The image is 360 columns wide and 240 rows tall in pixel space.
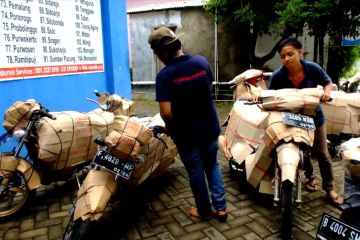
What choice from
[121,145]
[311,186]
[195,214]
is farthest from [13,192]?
[311,186]

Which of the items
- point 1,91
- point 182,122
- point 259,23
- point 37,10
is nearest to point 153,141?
point 182,122

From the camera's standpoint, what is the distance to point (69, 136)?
3.74 m

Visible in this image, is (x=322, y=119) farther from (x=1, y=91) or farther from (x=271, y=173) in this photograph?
(x=1, y=91)

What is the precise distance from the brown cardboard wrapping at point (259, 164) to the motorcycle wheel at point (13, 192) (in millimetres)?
2378

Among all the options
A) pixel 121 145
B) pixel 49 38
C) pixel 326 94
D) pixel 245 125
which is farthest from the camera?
pixel 49 38

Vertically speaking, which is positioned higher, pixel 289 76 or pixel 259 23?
pixel 259 23

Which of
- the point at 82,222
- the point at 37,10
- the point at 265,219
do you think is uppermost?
the point at 37,10

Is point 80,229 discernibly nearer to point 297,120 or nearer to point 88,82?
point 297,120

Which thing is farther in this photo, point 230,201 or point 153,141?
point 230,201

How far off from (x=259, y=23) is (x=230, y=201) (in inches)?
245

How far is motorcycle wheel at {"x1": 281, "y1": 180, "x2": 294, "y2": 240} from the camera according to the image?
111 inches

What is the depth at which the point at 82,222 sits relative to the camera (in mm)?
2627

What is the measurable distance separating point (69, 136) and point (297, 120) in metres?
2.38

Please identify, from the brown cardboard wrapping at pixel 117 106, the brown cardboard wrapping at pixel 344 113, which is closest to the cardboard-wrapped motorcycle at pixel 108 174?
the brown cardboard wrapping at pixel 117 106
